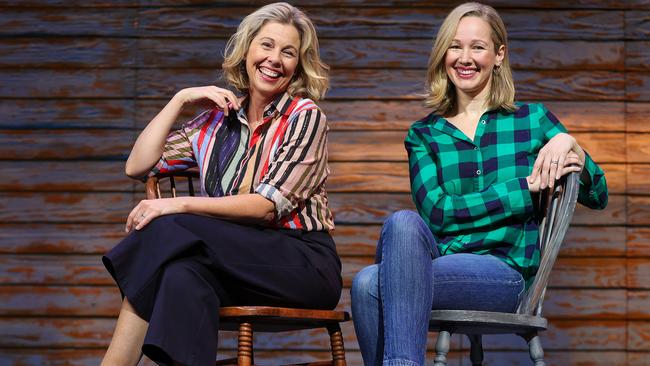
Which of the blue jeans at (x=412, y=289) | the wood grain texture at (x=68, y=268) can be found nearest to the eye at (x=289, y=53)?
the blue jeans at (x=412, y=289)

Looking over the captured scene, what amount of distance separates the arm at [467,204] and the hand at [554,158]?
0.08m

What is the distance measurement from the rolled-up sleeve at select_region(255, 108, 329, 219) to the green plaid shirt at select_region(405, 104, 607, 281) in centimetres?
29

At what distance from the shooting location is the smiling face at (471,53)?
2.82 meters

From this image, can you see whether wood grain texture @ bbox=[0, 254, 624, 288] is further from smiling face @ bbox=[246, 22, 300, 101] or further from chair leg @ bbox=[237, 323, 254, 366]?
chair leg @ bbox=[237, 323, 254, 366]

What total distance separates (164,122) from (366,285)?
765mm

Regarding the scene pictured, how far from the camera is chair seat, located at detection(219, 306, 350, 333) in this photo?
8.06ft

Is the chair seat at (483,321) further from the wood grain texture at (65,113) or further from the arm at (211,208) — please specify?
the wood grain texture at (65,113)

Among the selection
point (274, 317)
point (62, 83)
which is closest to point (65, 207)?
point (62, 83)

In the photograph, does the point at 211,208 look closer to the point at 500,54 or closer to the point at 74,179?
the point at 500,54

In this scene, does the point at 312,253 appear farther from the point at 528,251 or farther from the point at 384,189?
the point at 384,189

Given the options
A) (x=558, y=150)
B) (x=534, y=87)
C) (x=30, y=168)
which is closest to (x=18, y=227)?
(x=30, y=168)

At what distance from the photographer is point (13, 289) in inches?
161

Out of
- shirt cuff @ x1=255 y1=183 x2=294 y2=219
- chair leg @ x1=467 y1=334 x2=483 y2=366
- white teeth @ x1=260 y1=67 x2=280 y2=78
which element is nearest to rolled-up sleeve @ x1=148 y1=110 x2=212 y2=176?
white teeth @ x1=260 y1=67 x2=280 y2=78

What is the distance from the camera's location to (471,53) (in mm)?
2826
